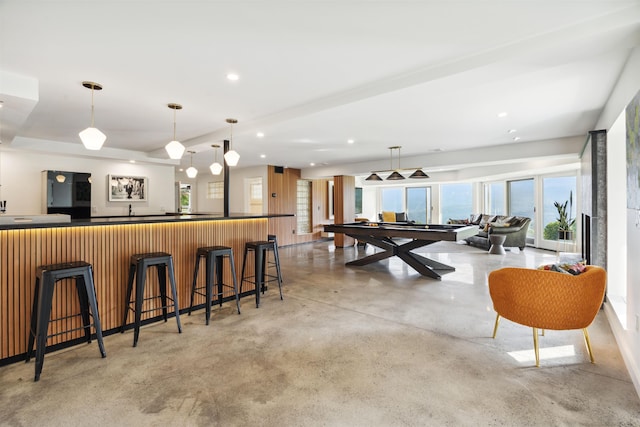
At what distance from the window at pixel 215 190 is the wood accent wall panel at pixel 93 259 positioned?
274 inches

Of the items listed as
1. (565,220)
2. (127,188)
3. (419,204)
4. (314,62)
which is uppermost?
(314,62)

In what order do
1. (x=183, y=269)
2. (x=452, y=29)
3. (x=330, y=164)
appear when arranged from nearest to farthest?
(x=452, y=29) < (x=183, y=269) < (x=330, y=164)

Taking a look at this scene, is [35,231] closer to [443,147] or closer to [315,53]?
[315,53]

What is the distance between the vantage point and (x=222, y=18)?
204 cm

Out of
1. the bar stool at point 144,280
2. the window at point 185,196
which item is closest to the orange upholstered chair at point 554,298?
the bar stool at point 144,280

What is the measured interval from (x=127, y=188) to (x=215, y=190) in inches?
155

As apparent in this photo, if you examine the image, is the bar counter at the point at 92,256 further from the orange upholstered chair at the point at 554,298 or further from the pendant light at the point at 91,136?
the orange upholstered chair at the point at 554,298

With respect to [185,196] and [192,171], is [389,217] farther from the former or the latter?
[185,196]

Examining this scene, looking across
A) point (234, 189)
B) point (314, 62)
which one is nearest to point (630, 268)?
point (314, 62)

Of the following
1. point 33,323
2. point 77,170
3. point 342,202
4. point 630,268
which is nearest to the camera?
point 630,268

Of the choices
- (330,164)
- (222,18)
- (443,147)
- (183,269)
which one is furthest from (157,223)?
(330,164)

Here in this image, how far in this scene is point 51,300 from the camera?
2359mm

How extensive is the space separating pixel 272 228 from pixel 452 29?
7481mm

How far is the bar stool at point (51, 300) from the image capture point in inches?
91.2
